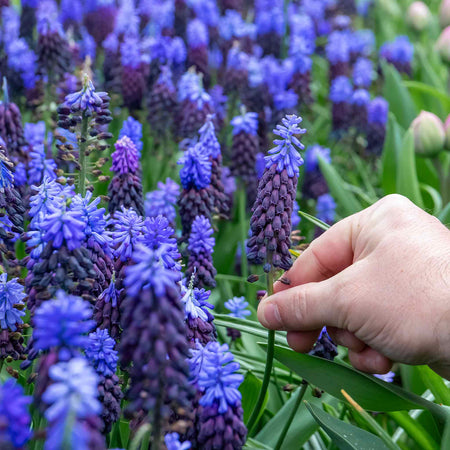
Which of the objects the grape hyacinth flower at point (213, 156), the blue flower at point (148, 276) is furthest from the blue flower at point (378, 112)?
the blue flower at point (148, 276)

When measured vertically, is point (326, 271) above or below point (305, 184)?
above

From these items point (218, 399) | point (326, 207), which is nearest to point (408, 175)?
point (326, 207)

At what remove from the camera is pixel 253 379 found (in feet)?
8.15

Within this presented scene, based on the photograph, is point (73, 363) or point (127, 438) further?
point (127, 438)

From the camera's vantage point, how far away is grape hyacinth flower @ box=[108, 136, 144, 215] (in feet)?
8.68

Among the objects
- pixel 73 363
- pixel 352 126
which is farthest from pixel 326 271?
pixel 352 126

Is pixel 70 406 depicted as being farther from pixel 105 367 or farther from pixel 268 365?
pixel 268 365

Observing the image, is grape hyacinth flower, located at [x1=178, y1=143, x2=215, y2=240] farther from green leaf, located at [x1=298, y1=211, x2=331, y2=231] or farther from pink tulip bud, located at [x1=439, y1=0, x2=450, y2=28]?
pink tulip bud, located at [x1=439, y1=0, x2=450, y2=28]

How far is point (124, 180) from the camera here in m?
2.65

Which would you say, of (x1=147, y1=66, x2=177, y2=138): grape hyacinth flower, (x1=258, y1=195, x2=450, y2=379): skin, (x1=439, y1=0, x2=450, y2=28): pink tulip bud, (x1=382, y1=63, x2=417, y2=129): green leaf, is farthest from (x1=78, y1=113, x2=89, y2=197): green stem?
(x1=439, y1=0, x2=450, y2=28): pink tulip bud

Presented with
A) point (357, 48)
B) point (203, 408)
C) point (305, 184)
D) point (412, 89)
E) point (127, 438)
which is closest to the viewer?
point (203, 408)

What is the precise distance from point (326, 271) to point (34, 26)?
12.2 ft

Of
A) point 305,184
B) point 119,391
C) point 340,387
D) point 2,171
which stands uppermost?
point 2,171

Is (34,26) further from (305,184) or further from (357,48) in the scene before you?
(357,48)
